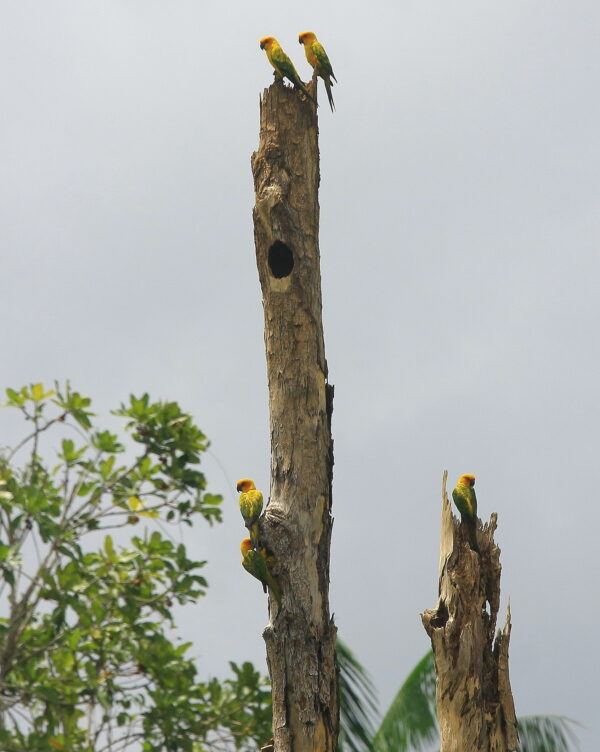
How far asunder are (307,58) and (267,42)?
35cm

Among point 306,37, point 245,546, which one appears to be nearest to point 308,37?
point 306,37

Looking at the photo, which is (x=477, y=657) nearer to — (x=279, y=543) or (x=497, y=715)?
(x=497, y=715)

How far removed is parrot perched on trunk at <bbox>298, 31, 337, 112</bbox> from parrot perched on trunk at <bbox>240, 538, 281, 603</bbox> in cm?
296

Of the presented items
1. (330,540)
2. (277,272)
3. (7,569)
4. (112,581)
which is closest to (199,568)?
(112,581)

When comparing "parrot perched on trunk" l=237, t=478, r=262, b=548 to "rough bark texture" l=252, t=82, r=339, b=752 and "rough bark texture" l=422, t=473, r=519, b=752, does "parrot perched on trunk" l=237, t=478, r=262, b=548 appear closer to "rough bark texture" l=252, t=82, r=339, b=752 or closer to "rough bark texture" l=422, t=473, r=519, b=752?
"rough bark texture" l=252, t=82, r=339, b=752

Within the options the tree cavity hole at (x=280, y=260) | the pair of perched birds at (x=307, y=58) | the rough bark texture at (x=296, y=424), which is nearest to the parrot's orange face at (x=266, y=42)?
the pair of perched birds at (x=307, y=58)

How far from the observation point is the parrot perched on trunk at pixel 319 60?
7.01 metres

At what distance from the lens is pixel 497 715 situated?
20.1 feet

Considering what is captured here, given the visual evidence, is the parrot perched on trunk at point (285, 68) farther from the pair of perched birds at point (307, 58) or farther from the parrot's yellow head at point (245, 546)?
the parrot's yellow head at point (245, 546)

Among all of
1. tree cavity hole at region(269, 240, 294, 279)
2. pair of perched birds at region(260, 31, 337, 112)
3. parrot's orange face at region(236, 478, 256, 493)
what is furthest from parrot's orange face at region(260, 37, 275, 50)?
parrot's orange face at region(236, 478, 256, 493)

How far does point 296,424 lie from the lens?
20.3 feet

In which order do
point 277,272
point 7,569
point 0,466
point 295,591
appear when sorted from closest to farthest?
point 295,591, point 277,272, point 7,569, point 0,466

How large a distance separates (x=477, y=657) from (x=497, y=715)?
34cm

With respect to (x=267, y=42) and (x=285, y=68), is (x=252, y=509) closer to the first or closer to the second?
(x=285, y=68)
